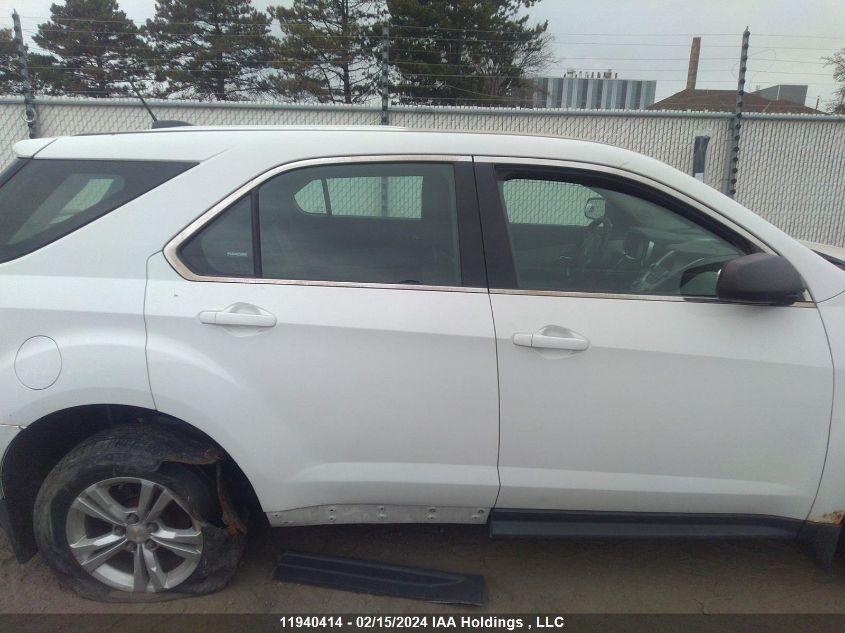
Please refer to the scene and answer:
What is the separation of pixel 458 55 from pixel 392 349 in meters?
10.1

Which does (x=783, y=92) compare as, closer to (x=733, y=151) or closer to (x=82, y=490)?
(x=733, y=151)

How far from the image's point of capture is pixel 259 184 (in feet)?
7.60

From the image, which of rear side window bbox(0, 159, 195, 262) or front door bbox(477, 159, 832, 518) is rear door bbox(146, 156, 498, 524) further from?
rear side window bbox(0, 159, 195, 262)

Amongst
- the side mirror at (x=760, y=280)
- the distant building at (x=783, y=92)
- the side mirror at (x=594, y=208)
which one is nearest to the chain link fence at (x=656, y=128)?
the distant building at (x=783, y=92)

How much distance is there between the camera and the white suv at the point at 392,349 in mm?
2203

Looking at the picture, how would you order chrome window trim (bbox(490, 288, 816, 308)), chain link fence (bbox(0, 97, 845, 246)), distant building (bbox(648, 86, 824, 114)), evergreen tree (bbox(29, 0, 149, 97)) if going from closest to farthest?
chrome window trim (bbox(490, 288, 816, 308)) < chain link fence (bbox(0, 97, 845, 246)) < evergreen tree (bbox(29, 0, 149, 97)) < distant building (bbox(648, 86, 824, 114))

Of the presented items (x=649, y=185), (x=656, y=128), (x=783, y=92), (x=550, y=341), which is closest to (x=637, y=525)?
(x=550, y=341)

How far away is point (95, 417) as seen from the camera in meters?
2.47

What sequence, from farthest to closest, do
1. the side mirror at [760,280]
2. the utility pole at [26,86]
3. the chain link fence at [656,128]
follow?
the chain link fence at [656,128], the utility pole at [26,86], the side mirror at [760,280]

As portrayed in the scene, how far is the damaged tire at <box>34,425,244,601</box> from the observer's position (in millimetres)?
2309

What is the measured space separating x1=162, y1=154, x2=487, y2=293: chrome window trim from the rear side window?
23 cm

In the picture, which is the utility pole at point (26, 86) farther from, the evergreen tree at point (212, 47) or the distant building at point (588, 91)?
the distant building at point (588, 91)

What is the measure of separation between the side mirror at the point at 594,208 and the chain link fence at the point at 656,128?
5183 millimetres

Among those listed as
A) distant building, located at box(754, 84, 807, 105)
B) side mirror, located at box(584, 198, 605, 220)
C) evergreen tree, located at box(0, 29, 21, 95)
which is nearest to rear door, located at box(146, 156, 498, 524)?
side mirror, located at box(584, 198, 605, 220)
